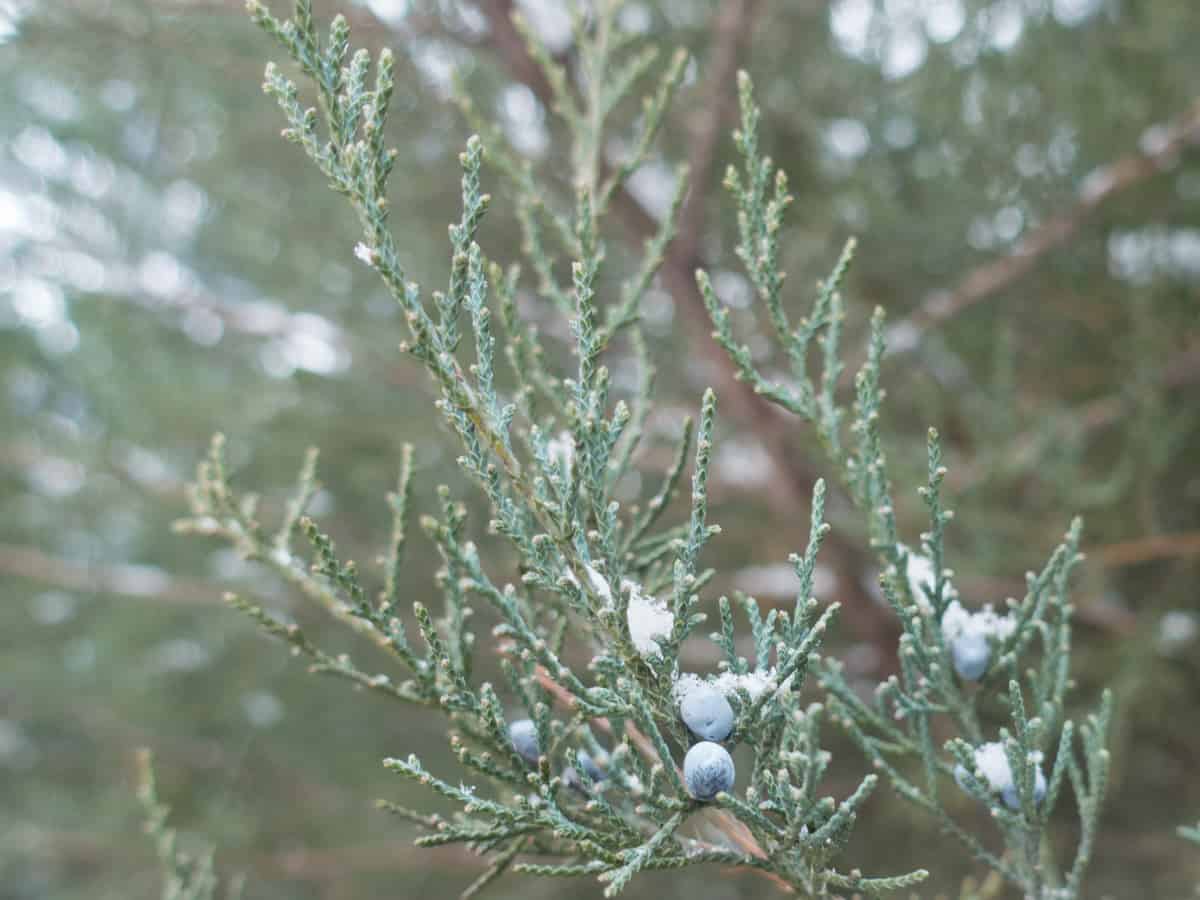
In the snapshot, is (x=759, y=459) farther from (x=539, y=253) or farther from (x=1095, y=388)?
(x=539, y=253)

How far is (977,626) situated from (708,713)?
18.4 inches

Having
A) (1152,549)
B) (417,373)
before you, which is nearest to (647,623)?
(1152,549)

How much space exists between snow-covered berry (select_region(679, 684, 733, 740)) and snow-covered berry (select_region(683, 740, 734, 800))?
25 mm

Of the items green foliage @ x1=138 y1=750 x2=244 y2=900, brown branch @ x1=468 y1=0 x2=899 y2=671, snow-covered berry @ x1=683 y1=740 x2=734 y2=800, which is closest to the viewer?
snow-covered berry @ x1=683 y1=740 x2=734 y2=800

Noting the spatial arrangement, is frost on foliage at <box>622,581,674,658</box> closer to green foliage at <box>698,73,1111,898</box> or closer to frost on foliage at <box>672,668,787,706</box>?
frost on foliage at <box>672,668,787,706</box>

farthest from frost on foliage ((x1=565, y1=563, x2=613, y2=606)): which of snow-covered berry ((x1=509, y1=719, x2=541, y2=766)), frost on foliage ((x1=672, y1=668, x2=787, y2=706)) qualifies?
snow-covered berry ((x1=509, y1=719, x2=541, y2=766))

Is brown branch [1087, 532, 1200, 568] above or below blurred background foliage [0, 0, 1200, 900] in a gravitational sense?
below

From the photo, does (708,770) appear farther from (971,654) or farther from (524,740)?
(971,654)

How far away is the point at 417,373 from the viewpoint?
3580 millimetres

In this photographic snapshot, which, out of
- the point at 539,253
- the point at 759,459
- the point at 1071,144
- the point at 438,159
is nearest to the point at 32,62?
the point at 438,159

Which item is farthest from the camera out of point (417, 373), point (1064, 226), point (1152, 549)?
point (417, 373)

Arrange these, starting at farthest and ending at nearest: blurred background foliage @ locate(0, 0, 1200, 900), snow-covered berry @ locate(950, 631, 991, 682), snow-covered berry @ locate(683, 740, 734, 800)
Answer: blurred background foliage @ locate(0, 0, 1200, 900) → snow-covered berry @ locate(950, 631, 991, 682) → snow-covered berry @ locate(683, 740, 734, 800)

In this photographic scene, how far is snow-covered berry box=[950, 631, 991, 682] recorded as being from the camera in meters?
1.22

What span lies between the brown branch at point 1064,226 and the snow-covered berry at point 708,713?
2.09 m
